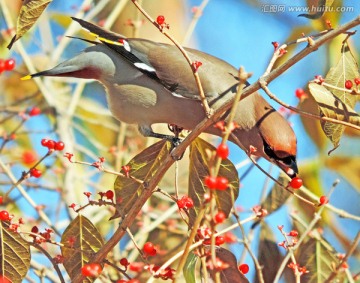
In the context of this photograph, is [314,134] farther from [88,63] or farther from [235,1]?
[88,63]

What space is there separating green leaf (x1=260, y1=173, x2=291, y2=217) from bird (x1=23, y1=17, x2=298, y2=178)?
1.27 ft

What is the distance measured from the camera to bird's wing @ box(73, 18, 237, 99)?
1.83 meters

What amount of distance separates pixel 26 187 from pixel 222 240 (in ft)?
4.80

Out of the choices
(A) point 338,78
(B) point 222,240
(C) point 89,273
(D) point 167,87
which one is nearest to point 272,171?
(D) point 167,87

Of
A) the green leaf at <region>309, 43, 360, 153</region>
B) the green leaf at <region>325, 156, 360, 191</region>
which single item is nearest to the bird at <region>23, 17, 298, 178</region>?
the green leaf at <region>309, 43, 360, 153</region>

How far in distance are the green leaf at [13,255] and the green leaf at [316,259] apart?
850 mm

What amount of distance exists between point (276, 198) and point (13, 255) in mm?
929

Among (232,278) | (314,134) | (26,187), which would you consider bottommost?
(232,278)

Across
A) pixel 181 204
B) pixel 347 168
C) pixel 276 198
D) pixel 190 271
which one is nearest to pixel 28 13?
pixel 181 204

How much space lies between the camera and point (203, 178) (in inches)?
65.7

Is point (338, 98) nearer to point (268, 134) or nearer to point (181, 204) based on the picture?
point (268, 134)

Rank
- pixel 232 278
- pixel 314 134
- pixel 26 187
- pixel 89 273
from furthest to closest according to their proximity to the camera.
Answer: pixel 314 134
pixel 26 187
pixel 232 278
pixel 89 273

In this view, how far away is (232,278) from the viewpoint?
1.54 metres

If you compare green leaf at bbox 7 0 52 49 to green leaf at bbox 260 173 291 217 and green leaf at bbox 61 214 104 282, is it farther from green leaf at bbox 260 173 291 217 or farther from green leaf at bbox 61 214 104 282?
green leaf at bbox 260 173 291 217
